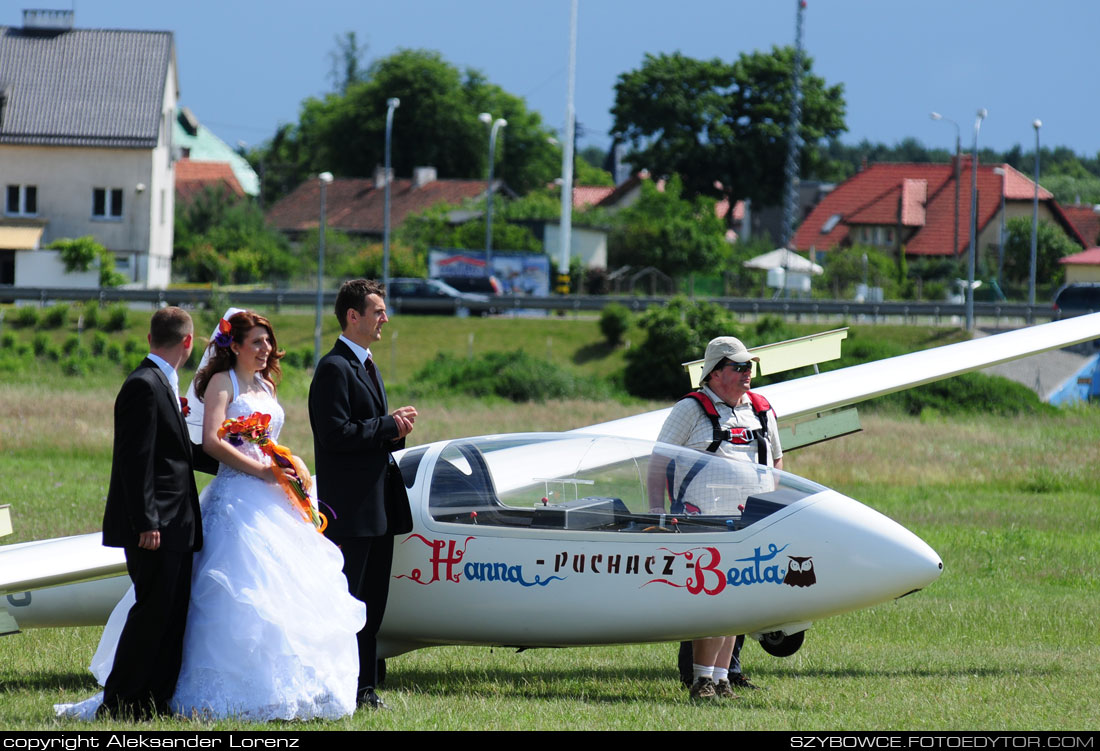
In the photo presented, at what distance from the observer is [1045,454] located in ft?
76.8

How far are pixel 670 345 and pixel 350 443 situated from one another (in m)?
35.4

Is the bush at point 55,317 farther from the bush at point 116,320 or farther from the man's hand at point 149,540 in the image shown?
the man's hand at point 149,540

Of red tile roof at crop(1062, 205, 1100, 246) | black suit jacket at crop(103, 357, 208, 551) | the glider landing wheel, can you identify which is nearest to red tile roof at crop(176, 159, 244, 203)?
red tile roof at crop(1062, 205, 1100, 246)

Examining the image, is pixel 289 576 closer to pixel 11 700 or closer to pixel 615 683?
pixel 11 700

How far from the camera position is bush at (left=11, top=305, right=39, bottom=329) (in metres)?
45.7

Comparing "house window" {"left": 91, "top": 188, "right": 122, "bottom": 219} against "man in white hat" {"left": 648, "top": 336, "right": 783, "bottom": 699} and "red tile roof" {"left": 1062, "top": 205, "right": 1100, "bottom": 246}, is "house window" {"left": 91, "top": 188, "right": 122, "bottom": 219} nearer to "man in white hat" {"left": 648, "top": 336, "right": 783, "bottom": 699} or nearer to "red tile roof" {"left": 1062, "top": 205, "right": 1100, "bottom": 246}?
"man in white hat" {"left": 648, "top": 336, "right": 783, "bottom": 699}

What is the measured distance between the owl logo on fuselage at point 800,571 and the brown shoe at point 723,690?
71 cm

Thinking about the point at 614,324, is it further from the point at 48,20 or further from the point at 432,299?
the point at 48,20

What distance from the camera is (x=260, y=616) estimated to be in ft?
20.4

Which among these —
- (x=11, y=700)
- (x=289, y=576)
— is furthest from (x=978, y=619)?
(x=11, y=700)

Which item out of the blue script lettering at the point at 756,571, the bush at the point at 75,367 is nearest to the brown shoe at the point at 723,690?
the blue script lettering at the point at 756,571

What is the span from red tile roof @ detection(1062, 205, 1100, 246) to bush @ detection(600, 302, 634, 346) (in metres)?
45.0

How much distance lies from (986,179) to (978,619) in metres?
74.9

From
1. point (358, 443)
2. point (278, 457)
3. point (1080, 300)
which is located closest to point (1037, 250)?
point (1080, 300)
